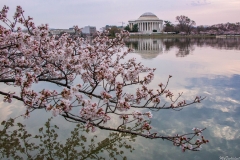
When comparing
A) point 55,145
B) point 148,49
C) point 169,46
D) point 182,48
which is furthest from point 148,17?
point 55,145

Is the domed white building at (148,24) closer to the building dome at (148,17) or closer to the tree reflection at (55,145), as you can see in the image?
the building dome at (148,17)

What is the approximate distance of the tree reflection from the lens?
464 cm

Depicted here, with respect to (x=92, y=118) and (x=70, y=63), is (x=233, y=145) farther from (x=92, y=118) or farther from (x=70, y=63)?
(x=70, y=63)

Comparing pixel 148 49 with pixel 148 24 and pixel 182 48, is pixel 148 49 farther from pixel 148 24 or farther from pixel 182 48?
pixel 148 24

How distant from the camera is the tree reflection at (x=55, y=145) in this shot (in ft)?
15.2

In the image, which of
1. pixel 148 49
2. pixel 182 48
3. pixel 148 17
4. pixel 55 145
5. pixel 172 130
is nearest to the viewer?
pixel 55 145

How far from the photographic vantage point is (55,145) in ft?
16.4

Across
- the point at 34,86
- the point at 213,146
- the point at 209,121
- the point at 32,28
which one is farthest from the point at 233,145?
the point at 34,86

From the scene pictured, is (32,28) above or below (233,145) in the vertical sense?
above

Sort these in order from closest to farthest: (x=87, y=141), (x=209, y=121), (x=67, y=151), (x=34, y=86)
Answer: (x=67, y=151) → (x=87, y=141) → (x=209, y=121) → (x=34, y=86)

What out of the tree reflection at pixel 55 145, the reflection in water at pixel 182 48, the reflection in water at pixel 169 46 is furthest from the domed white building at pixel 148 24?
the tree reflection at pixel 55 145

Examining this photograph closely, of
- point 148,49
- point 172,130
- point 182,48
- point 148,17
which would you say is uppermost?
point 148,17

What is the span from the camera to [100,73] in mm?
3494

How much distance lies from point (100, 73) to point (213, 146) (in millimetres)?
3008
